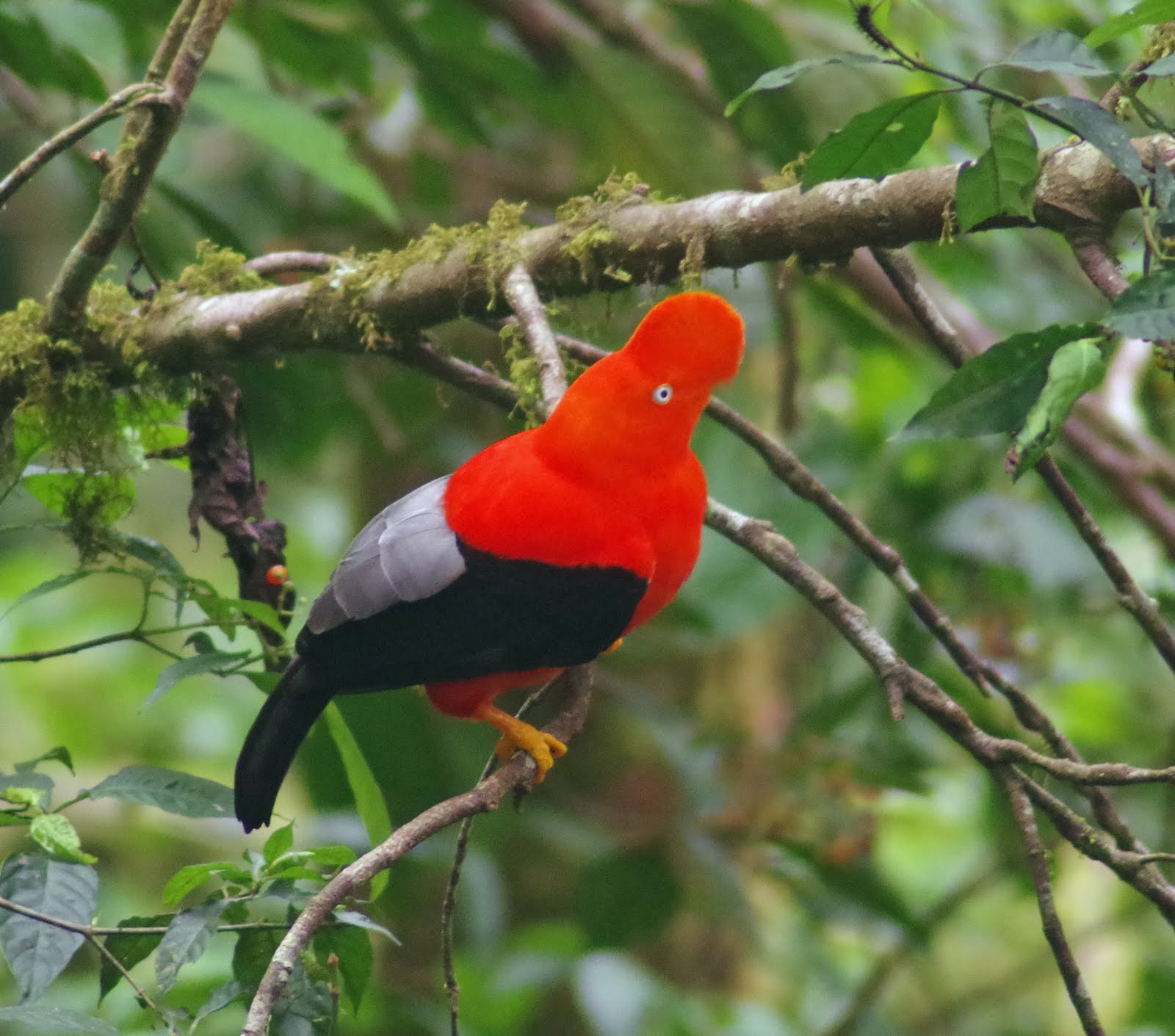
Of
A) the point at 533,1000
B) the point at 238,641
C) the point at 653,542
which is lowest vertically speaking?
the point at 533,1000

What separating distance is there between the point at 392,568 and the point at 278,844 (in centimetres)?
45

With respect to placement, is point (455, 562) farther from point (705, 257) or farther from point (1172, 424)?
point (1172, 424)

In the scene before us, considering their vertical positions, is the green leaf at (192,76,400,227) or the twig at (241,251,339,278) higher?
the green leaf at (192,76,400,227)

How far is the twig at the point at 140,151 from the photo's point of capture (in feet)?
5.89

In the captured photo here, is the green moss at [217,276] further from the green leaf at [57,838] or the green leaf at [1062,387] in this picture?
the green leaf at [1062,387]

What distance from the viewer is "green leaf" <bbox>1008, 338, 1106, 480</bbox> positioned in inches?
45.8

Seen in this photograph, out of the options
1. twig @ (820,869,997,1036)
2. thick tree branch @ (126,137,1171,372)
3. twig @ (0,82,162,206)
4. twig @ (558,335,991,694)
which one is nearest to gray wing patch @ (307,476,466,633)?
thick tree branch @ (126,137,1171,372)

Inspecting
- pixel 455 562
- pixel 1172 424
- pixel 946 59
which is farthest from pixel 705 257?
pixel 1172 424

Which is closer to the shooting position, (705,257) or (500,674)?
(705,257)

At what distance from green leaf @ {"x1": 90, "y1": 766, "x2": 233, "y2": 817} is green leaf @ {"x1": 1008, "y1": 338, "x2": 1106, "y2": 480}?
1084 mm

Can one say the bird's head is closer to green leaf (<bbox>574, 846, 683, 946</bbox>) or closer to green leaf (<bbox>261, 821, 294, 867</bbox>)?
green leaf (<bbox>261, 821, 294, 867</bbox>)

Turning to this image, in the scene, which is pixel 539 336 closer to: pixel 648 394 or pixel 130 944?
pixel 648 394

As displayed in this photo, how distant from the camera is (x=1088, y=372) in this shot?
3.81 feet

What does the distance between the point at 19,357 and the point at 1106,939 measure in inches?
182
